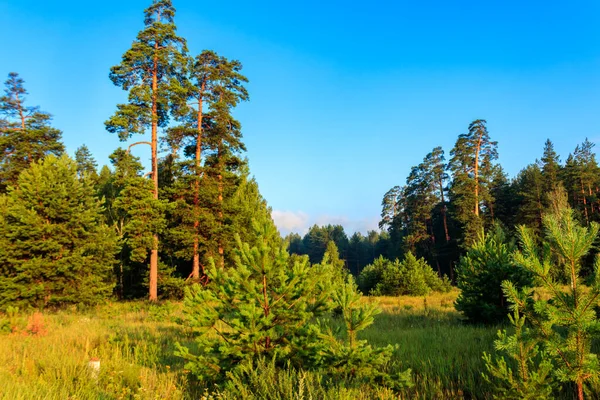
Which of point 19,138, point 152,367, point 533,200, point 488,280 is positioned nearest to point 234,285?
point 152,367

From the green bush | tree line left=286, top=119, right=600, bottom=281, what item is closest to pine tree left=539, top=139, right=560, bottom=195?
tree line left=286, top=119, right=600, bottom=281

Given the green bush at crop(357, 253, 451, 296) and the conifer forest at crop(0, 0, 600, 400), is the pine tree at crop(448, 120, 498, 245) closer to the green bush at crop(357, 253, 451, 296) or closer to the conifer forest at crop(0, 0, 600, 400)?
the conifer forest at crop(0, 0, 600, 400)

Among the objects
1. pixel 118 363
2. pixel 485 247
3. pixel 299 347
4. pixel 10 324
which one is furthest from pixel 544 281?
pixel 10 324

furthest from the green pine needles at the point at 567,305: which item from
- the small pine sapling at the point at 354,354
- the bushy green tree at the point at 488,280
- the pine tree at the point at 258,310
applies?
the bushy green tree at the point at 488,280

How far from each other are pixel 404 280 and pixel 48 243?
776 inches

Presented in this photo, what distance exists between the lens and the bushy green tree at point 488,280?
864 centimetres

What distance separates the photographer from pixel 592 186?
118ft

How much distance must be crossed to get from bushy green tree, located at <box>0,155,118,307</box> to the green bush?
650 inches

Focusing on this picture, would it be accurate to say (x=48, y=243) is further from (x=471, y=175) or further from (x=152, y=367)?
(x=471, y=175)

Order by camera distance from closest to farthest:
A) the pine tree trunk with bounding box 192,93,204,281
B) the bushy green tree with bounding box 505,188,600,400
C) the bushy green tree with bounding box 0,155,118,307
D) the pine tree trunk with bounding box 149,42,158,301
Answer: the bushy green tree with bounding box 505,188,600,400 < the bushy green tree with bounding box 0,155,118,307 < the pine tree trunk with bounding box 149,42,158,301 < the pine tree trunk with bounding box 192,93,204,281

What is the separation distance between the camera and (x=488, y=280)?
905 centimetres

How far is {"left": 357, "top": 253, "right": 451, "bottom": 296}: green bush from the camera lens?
21391 mm

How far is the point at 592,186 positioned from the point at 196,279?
136 ft

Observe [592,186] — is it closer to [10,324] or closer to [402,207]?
[402,207]
